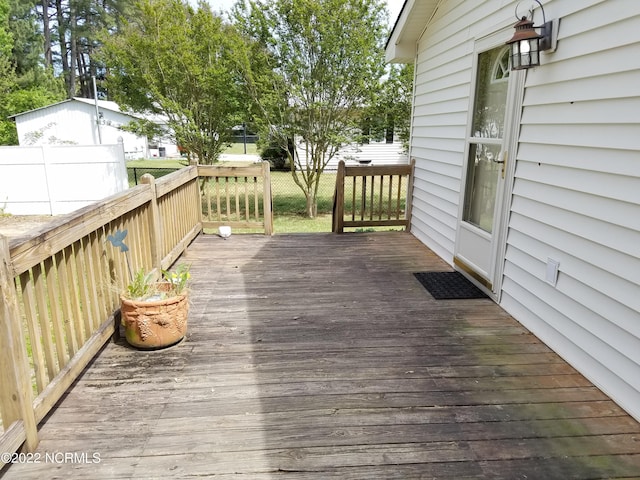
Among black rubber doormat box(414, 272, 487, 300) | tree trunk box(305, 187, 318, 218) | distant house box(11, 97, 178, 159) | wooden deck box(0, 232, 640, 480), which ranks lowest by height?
tree trunk box(305, 187, 318, 218)

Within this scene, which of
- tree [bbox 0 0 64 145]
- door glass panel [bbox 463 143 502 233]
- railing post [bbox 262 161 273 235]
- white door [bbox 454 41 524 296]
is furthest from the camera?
tree [bbox 0 0 64 145]

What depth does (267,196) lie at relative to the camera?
17.9 ft

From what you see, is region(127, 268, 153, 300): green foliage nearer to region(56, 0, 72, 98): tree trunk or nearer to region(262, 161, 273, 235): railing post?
region(262, 161, 273, 235): railing post

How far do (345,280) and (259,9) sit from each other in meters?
6.27

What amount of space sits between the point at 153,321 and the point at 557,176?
2.50 m

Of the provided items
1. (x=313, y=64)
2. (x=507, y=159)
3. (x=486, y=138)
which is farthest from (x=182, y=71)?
(x=507, y=159)

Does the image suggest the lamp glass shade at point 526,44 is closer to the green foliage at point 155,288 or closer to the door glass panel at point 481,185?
the door glass panel at point 481,185

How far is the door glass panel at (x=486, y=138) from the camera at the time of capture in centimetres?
338

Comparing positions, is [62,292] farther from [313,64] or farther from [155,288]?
[313,64]

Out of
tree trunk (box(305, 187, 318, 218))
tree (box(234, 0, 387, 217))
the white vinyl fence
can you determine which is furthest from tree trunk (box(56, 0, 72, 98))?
tree trunk (box(305, 187, 318, 218))

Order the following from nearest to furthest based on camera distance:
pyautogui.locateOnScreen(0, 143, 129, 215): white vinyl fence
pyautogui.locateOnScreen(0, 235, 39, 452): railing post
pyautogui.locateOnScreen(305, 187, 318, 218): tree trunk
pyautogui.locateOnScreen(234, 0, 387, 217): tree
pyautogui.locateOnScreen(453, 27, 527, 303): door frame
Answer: pyautogui.locateOnScreen(0, 235, 39, 452): railing post
pyautogui.locateOnScreen(453, 27, 527, 303): door frame
pyautogui.locateOnScreen(234, 0, 387, 217): tree
pyautogui.locateOnScreen(0, 143, 129, 215): white vinyl fence
pyautogui.locateOnScreen(305, 187, 318, 218): tree trunk

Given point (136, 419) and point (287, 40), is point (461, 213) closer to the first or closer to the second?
point (136, 419)

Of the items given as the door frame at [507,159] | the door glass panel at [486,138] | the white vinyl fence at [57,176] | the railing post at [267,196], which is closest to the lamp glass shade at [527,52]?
the door frame at [507,159]

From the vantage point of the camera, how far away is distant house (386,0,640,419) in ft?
6.84
